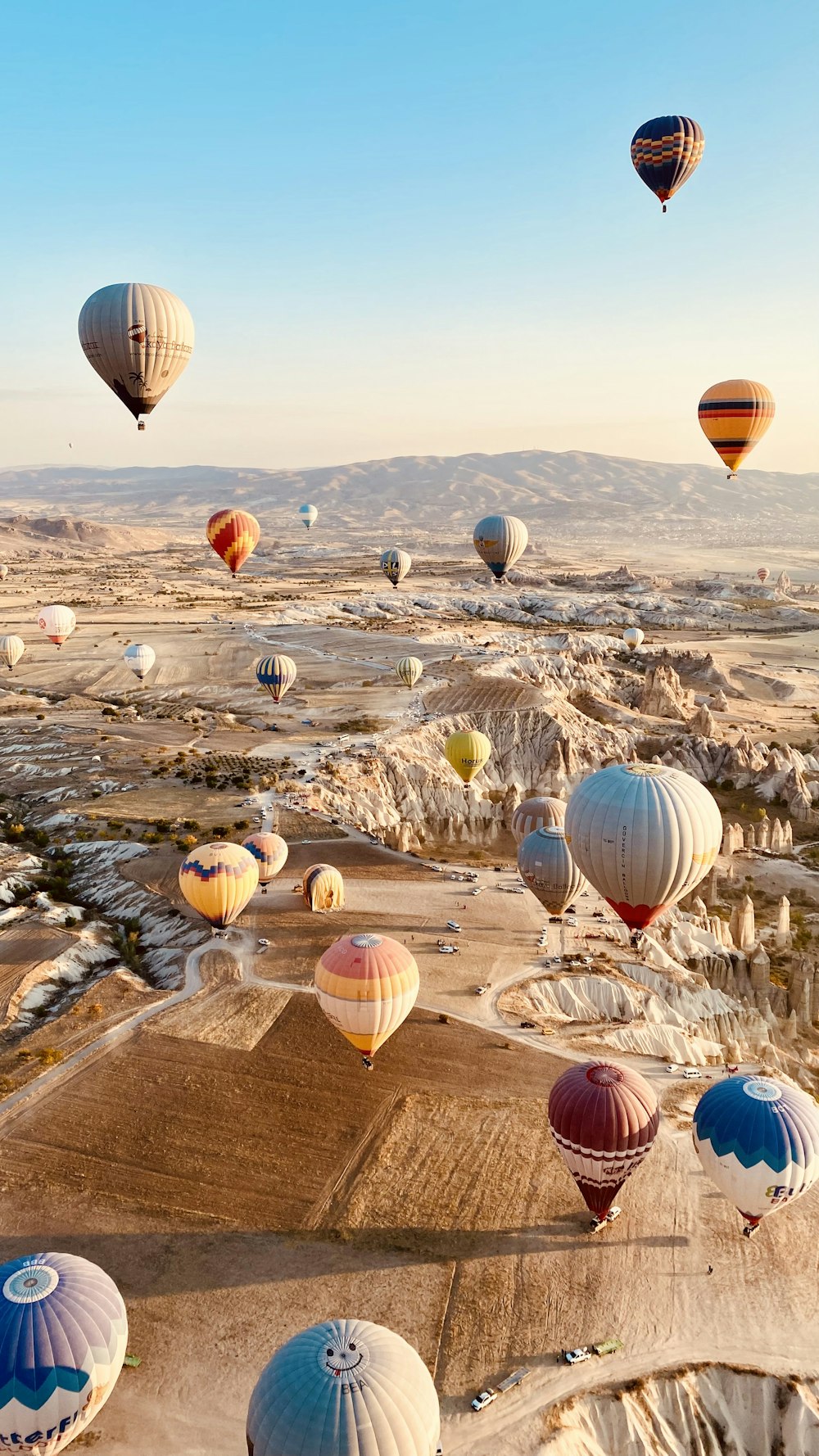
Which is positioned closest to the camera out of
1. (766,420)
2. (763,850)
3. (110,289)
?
(110,289)

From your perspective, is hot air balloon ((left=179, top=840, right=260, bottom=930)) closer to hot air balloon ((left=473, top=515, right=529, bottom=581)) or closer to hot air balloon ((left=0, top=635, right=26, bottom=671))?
hot air balloon ((left=473, top=515, right=529, bottom=581))

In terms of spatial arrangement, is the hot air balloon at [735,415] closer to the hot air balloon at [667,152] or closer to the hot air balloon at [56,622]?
the hot air balloon at [667,152]

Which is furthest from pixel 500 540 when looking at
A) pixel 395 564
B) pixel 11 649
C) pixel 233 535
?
pixel 11 649

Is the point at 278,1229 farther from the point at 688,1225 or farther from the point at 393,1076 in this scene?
the point at 688,1225

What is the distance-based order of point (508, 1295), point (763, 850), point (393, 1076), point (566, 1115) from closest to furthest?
point (508, 1295) < point (566, 1115) < point (393, 1076) < point (763, 850)

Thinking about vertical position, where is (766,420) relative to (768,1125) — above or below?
above


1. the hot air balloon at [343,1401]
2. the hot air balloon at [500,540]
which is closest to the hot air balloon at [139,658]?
the hot air balloon at [500,540]

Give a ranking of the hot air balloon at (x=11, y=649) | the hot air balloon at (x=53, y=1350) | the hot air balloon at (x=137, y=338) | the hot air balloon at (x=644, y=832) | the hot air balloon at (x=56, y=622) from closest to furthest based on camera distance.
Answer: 1. the hot air balloon at (x=53, y=1350)
2. the hot air balloon at (x=644, y=832)
3. the hot air balloon at (x=137, y=338)
4. the hot air balloon at (x=56, y=622)
5. the hot air balloon at (x=11, y=649)

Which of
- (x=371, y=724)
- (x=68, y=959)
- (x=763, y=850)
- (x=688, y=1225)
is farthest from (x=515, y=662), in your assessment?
(x=688, y=1225)
